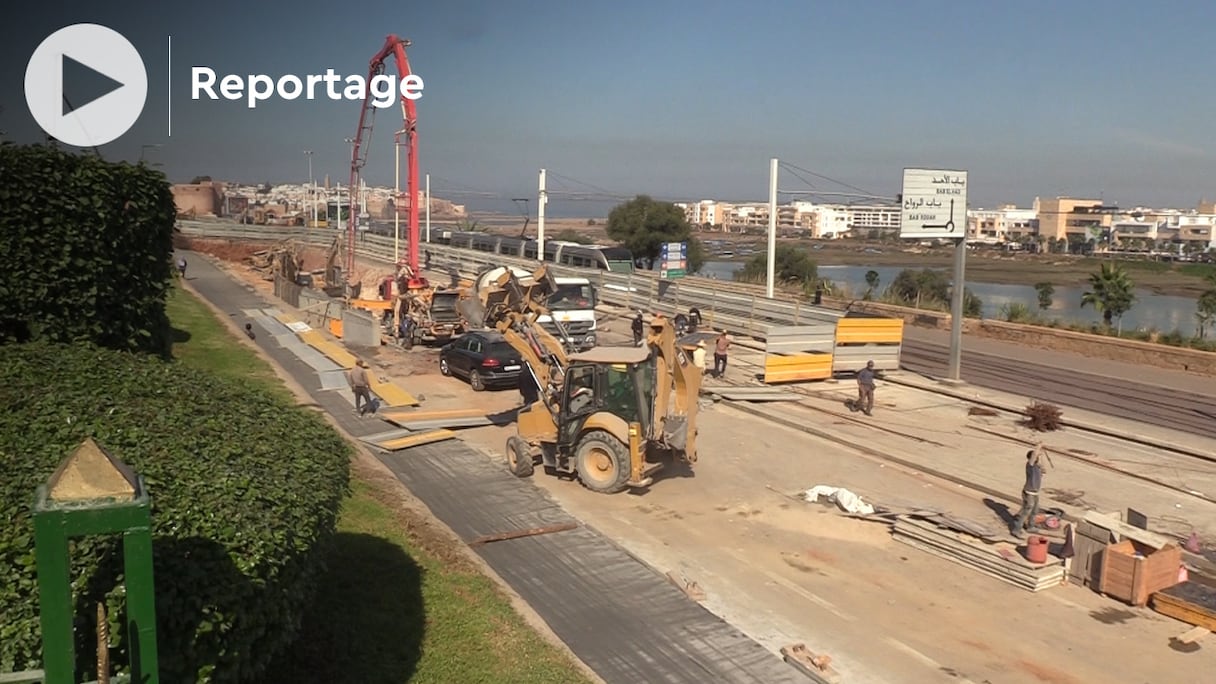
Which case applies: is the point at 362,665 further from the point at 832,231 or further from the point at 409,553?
the point at 832,231

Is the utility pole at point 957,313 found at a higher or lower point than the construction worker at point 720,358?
higher

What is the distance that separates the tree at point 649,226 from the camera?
6681 cm

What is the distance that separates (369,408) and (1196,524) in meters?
15.9

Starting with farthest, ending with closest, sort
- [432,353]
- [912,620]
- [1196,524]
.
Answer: [432,353]
[1196,524]
[912,620]

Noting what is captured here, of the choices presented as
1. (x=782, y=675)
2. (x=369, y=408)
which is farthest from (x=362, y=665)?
(x=369, y=408)

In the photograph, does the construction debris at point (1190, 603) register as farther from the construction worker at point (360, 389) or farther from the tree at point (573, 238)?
the tree at point (573, 238)

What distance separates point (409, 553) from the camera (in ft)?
36.3

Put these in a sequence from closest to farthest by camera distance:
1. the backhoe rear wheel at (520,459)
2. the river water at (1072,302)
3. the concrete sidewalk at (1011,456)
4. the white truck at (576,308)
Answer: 1. the concrete sidewalk at (1011,456)
2. the backhoe rear wheel at (520,459)
3. the white truck at (576,308)
4. the river water at (1072,302)

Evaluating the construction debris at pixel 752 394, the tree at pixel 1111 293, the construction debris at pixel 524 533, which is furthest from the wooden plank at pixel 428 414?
the tree at pixel 1111 293

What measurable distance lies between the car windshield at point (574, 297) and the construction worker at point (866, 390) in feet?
35.4

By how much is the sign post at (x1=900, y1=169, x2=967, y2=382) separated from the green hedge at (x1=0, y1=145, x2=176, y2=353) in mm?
21281

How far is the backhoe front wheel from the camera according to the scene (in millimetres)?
14461

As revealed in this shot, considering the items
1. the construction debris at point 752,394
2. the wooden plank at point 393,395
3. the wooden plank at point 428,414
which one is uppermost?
the construction debris at point 752,394

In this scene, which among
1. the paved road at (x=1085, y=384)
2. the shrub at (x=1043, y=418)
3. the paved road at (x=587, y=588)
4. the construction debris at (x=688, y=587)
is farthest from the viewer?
the paved road at (x=1085, y=384)
